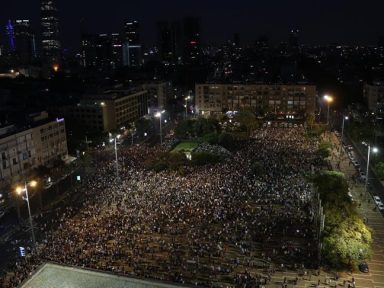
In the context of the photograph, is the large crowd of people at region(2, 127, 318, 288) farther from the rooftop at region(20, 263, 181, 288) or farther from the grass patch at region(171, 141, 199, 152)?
the grass patch at region(171, 141, 199, 152)

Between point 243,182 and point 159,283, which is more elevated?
point 159,283

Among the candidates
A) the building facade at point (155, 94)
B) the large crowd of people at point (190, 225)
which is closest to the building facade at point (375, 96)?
the building facade at point (155, 94)

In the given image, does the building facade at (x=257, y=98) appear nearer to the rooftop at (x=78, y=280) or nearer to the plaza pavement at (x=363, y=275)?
the plaza pavement at (x=363, y=275)

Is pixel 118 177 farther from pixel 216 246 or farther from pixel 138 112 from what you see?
pixel 138 112

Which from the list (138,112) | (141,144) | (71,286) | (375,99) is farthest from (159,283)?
(375,99)

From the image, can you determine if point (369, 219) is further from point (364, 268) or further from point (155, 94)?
point (155, 94)

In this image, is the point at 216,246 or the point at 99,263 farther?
the point at 216,246
